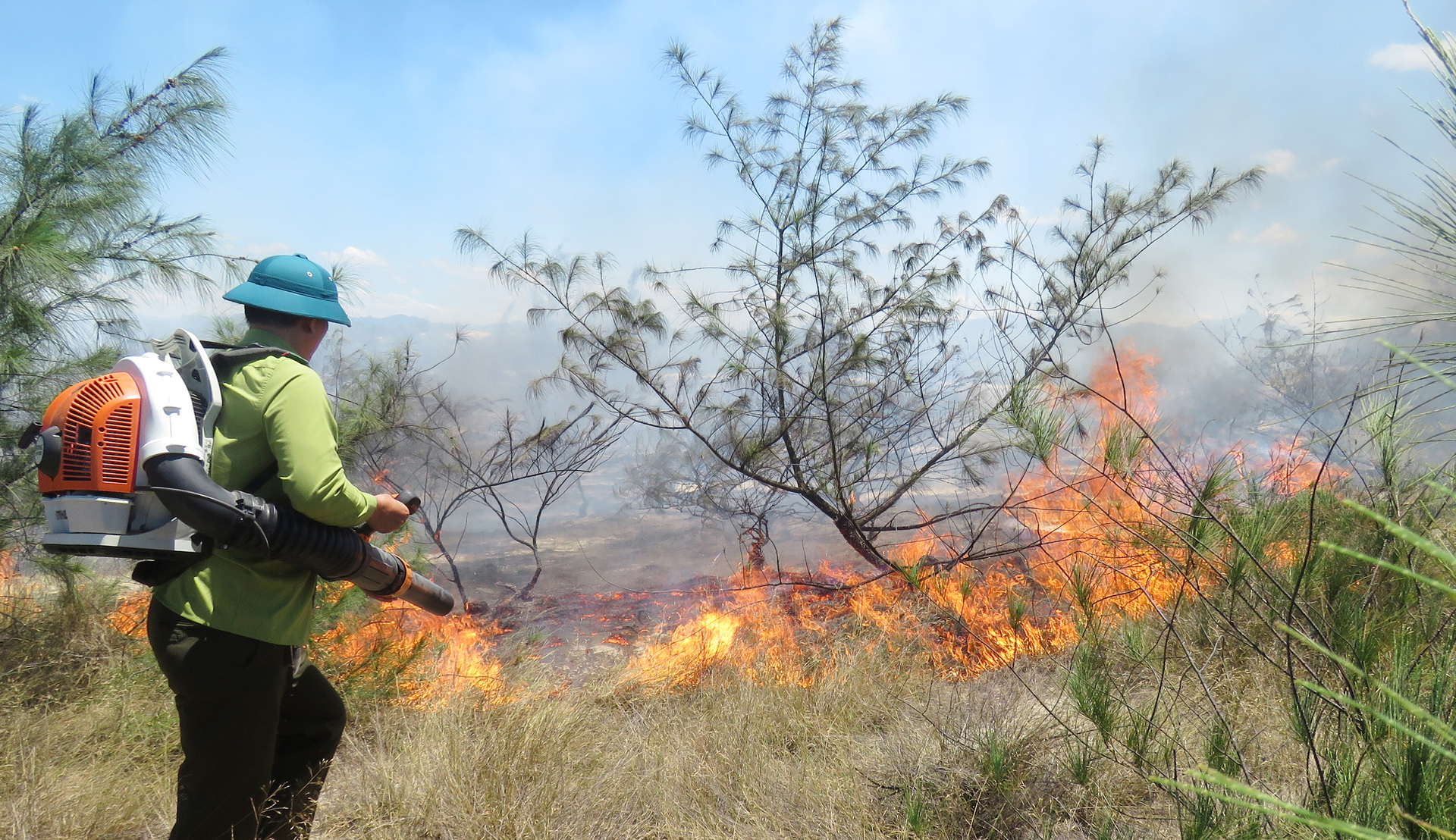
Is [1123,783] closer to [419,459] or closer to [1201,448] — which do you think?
[1201,448]

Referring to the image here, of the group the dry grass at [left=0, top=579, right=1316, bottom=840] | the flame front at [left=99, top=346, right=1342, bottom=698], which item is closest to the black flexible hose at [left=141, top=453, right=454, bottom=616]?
the dry grass at [left=0, top=579, right=1316, bottom=840]

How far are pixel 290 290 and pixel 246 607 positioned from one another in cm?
77

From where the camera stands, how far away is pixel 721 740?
287cm

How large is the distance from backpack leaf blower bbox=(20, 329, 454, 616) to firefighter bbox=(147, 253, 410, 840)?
7cm

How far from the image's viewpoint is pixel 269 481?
1807 millimetres

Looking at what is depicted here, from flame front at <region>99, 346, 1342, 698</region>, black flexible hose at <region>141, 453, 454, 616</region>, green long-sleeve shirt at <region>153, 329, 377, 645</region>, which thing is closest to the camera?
black flexible hose at <region>141, 453, 454, 616</region>

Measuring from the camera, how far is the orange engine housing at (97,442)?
1570 millimetres

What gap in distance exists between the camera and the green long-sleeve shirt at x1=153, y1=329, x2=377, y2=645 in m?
1.71

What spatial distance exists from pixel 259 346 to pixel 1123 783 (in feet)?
8.54

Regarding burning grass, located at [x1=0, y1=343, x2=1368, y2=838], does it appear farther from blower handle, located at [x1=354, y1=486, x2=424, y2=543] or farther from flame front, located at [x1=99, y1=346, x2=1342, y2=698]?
blower handle, located at [x1=354, y1=486, x2=424, y2=543]

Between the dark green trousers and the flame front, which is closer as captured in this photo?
the dark green trousers

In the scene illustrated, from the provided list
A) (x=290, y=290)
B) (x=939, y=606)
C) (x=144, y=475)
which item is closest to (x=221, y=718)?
(x=144, y=475)

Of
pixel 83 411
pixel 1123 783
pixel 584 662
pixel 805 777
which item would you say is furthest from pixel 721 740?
pixel 584 662

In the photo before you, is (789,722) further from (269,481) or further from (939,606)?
(269,481)
